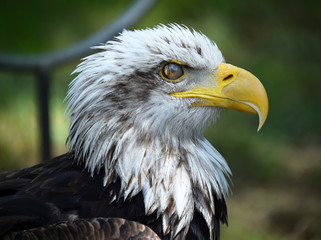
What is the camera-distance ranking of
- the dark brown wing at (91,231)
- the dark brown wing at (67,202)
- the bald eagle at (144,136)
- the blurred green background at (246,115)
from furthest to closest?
the blurred green background at (246,115), the bald eagle at (144,136), the dark brown wing at (67,202), the dark brown wing at (91,231)

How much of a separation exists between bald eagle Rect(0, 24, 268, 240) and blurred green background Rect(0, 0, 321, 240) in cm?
215

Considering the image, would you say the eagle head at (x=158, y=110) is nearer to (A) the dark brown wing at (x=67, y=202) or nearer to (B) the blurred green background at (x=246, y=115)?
(A) the dark brown wing at (x=67, y=202)

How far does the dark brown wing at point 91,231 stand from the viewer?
3010mm

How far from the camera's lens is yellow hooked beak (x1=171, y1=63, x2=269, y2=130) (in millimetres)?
3335

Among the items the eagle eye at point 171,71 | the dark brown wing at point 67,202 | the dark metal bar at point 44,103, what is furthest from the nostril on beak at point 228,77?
the dark metal bar at point 44,103

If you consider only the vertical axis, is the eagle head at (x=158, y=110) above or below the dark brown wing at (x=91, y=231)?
above

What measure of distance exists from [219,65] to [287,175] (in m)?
3.17

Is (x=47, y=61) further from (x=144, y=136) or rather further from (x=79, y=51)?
(x=144, y=136)

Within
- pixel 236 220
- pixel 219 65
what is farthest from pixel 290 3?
pixel 219 65

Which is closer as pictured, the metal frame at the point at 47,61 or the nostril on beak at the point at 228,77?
the nostril on beak at the point at 228,77

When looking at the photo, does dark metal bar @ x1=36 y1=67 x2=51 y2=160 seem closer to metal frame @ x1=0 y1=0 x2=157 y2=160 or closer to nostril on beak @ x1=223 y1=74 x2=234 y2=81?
metal frame @ x1=0 y1=0 x2=157 y2=160

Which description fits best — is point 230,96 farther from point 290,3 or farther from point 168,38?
point 290,3

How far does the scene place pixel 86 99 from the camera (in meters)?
3.32

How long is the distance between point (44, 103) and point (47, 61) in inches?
14.2
